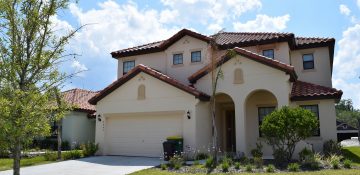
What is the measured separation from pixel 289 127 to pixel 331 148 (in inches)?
186

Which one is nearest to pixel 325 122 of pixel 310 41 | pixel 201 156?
pixel 310 41

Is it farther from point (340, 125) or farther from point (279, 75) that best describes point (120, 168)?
point (340, 125)

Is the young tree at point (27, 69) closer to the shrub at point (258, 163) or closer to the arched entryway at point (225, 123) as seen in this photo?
the shrub at point (258, 163)

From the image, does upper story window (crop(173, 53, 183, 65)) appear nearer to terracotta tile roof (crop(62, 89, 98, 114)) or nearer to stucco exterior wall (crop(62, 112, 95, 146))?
terracotta tile roof (crop(62, 89, 98, 114))

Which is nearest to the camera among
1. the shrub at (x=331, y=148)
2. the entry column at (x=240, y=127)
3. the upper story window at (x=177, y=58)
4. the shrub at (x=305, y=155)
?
the shrub at (x=305, y=155)

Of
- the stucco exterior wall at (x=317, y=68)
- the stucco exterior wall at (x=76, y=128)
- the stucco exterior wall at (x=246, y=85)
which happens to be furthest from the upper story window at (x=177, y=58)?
the stucco exterior wall at (x=76, y=128)

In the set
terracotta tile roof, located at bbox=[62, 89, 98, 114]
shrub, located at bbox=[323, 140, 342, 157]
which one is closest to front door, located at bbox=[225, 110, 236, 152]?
shrub, located at bbox=[323, 140, 342, 157]

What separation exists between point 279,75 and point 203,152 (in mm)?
5496

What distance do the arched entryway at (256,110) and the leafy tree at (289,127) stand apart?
14.7ft

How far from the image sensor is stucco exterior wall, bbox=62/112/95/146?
82.3 feet

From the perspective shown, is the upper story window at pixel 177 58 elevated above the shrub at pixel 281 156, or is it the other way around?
the upper story window at pixel 177 58

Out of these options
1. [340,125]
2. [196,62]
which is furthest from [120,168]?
[340,125]

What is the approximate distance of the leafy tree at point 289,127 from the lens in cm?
1369

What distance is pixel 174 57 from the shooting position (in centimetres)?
2264
